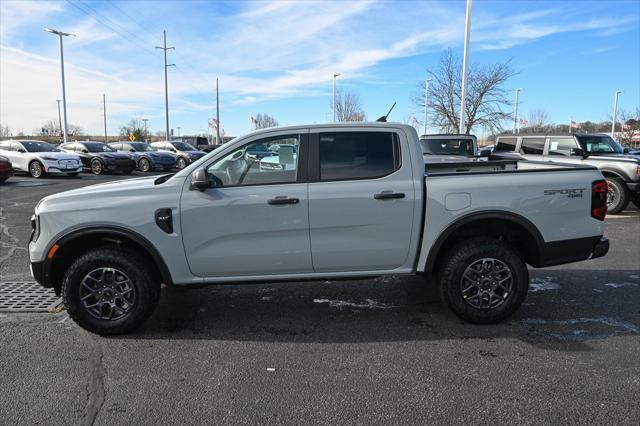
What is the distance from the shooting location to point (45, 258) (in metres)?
3.97

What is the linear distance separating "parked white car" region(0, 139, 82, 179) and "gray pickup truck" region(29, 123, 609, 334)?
56.2ft

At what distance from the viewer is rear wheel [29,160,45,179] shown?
62.6ft

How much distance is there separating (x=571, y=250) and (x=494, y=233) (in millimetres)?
699

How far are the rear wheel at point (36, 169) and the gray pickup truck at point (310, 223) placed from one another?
17.5 m

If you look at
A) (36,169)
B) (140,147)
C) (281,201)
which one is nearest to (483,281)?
(281,201)

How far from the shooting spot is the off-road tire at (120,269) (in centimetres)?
399

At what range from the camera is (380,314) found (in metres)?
4.61

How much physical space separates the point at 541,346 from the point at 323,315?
6.40 ft

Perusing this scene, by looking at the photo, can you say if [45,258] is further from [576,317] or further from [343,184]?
[576,317]

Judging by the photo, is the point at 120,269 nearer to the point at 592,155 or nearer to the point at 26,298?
the point at 26,298

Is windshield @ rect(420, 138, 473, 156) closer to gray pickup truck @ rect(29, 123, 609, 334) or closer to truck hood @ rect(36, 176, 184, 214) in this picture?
gray pickup truck @ rect(29, 123, 609, 334)

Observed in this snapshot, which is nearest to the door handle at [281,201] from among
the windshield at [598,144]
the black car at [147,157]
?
the windshield at [598,144]

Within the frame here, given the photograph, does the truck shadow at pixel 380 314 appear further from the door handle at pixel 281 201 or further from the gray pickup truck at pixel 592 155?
the gray pickup truck at pixel 592 155

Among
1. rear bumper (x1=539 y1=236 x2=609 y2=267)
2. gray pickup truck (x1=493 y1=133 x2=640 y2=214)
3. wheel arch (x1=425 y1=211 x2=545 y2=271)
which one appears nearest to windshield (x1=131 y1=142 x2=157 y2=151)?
gray pickup truck (x1=493 y1=133 x2=640 y2=214)
